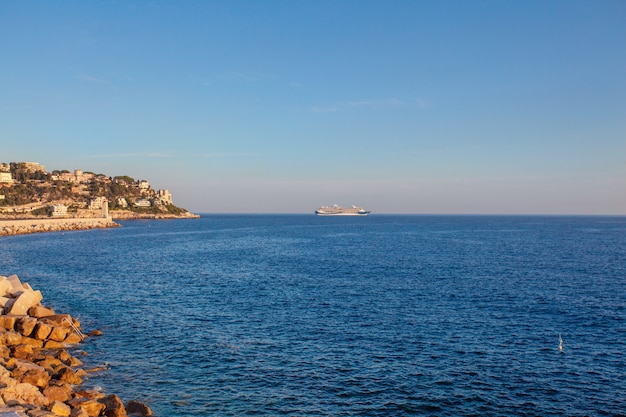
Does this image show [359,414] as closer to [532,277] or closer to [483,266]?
[532,277]

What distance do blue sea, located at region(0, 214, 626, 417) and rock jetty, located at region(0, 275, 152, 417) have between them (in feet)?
5.02

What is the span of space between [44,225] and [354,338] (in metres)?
161

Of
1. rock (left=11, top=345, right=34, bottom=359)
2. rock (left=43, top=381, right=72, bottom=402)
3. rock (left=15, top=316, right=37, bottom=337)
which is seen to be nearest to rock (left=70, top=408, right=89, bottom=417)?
rock (left=43, top=381, right=72, bottom=402)

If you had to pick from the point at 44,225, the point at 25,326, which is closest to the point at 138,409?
the point at 25,326

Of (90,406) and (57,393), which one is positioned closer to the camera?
(90,406)

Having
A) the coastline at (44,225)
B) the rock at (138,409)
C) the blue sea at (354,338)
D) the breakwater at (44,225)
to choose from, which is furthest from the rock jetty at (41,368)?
the breakwater at (44,225)

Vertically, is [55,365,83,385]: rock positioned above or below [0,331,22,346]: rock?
below

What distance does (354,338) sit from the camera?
1261 inches

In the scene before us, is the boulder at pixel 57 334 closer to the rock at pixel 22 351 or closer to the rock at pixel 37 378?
the rock at pixel 22 351

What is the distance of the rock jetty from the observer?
61.8ft

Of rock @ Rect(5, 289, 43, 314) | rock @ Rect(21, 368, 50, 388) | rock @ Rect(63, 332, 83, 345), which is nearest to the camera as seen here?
rock @ Rect(21, 368, 50, 388)

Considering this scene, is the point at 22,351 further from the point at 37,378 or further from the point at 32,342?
the point at 37,378

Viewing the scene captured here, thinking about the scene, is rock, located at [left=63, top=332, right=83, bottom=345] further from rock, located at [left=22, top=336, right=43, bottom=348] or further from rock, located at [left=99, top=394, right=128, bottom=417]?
rock, located at [left=99, top=394, right=128, bottom=417]

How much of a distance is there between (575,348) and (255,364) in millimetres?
21489
